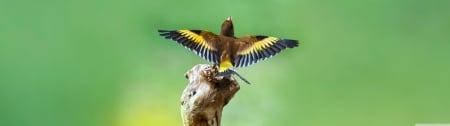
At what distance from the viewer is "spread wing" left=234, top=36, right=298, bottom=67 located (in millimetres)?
1185

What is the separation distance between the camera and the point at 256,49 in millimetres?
1189

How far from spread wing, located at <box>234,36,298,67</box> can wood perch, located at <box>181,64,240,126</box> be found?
0.05 meters

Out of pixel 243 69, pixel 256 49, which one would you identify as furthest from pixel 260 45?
pixel 243 69

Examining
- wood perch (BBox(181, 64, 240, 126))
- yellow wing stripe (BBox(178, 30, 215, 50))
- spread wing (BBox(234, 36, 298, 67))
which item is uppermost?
yellow wing stripe (BBox(178, 30, 215, 50))

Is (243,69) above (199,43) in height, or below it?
below

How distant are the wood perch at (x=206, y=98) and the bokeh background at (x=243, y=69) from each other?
0.97 feet

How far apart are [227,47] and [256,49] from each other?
0.18 feet

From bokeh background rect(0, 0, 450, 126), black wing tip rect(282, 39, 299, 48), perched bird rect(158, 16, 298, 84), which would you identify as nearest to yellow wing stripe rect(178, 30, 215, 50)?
perched bird rect(158, 16, 298, 84)

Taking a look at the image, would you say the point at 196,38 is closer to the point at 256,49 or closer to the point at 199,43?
the point at 199,43

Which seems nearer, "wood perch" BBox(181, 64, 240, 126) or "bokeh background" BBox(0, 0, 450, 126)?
"wood perch" BBox(181, 64, 240, 126)

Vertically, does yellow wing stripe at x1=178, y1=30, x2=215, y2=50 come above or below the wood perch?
above

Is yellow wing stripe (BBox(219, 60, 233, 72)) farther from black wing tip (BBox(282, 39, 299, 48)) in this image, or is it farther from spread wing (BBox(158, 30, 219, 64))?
black wing tip (BBox(282, 39, 299, 48))
